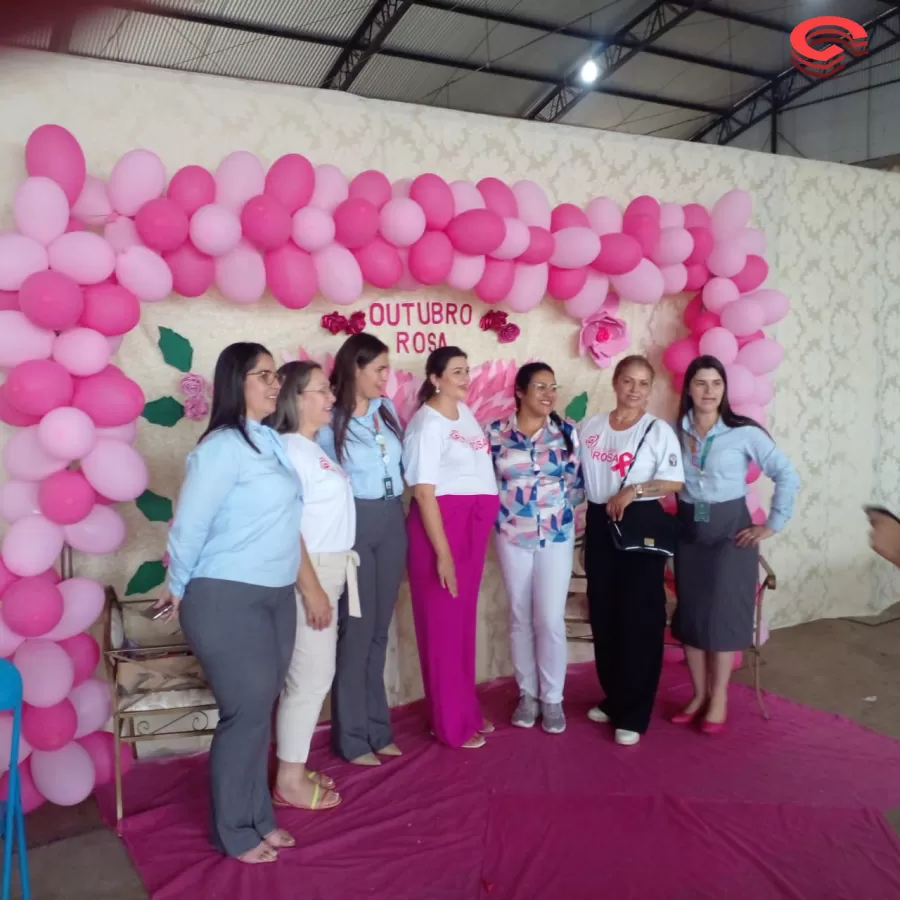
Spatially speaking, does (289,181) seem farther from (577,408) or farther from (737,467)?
(737,467)

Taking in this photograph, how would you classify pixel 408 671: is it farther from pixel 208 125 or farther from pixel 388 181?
pixel 208 125

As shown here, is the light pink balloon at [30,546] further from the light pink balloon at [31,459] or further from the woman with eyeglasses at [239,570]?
the woman with eyeglasses at [239,570]

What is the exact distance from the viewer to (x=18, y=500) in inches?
99.6

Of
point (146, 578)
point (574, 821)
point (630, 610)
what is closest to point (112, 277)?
point (146, 578)

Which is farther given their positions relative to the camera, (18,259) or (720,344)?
(720,344)

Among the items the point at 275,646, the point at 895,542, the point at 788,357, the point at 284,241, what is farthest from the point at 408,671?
the point at 788,357

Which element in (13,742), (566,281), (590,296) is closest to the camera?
(13,742)

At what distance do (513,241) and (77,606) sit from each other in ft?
6.37

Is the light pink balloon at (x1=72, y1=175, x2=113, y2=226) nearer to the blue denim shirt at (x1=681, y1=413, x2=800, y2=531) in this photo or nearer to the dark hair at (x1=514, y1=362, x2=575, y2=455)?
the dark hair at (x1=514, y1=362, x2=575, y2=455)

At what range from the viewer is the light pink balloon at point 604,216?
11.3 feet

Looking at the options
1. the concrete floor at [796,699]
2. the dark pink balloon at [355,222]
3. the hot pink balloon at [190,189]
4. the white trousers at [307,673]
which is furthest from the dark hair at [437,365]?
the concrete floor at [796,699]

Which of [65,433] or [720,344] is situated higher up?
[720,344]

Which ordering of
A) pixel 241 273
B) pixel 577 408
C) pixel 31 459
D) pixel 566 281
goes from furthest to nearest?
1. pixel 577 408
2. pixel 566 281
3. pixel 241 273
4. pixel 31 459

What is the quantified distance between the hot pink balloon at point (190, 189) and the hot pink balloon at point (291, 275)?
11.0 inches
